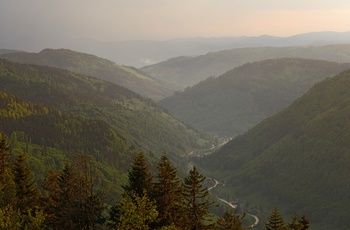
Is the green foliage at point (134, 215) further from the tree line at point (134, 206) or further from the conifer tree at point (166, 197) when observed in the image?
the conifer tree at point (166, 197)

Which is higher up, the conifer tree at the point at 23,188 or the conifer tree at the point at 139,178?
the conifer tree at the point at 139,178

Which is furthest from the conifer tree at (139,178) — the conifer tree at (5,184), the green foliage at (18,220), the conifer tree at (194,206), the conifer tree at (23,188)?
the conifer tree at (23,188)

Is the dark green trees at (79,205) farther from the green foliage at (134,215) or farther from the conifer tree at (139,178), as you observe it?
the green foliage at (134,215)

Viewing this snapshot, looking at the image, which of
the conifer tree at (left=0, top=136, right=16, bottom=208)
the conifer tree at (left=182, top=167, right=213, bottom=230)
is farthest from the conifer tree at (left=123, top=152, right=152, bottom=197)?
the conifer tree at (left=0, top=136, right=16, bottom=208)

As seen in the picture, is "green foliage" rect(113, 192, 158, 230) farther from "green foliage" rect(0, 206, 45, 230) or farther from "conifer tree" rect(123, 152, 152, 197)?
"green foliage" rect(0, 206, 45, 230)

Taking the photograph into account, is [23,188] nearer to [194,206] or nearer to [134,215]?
[134,215]

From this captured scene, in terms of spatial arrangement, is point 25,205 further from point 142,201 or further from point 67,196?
point 142,201

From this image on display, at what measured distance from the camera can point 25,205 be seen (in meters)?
81.6

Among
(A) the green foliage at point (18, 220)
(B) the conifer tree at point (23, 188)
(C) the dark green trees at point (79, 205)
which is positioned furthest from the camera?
(B) the conifer tree at point (23, 188)

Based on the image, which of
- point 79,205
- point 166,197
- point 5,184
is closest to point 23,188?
point 5,184

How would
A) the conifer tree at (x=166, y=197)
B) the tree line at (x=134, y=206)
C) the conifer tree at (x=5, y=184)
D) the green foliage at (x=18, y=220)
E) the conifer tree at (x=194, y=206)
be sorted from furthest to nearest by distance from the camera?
the conifer tree at (x=5, y=184), the conifer tree at (x=194, y=206), the conifer tree at (x=166, y=197), the green foliage at (x=18, y=220), the tree line at (x=134, y=206)

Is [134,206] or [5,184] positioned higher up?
[134,206]

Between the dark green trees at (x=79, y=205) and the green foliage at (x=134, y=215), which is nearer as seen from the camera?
the green foliage at (x=134, y=215)

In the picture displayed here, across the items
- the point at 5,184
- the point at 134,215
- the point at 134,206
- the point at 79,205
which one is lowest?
the point at 79,205
